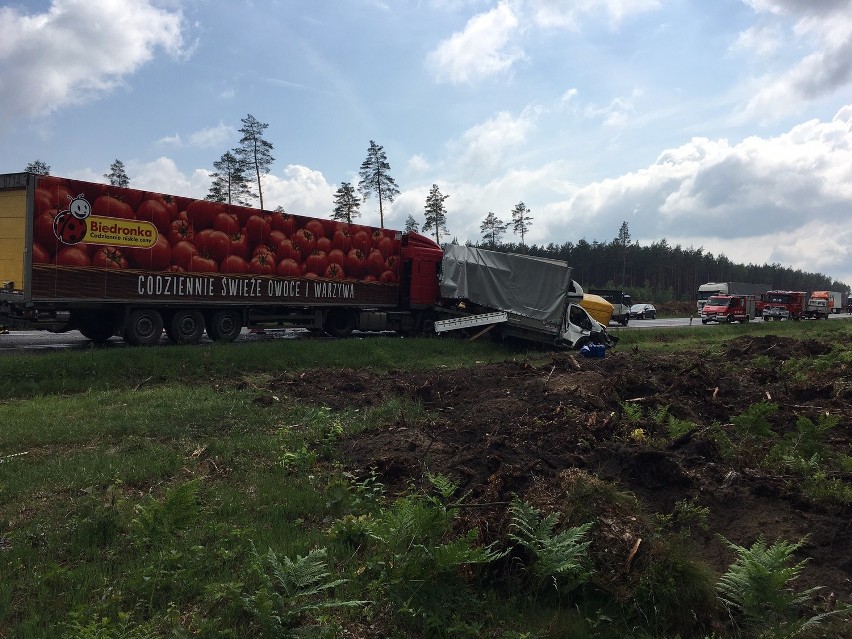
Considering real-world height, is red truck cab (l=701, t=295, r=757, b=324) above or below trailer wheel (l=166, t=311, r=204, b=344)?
above

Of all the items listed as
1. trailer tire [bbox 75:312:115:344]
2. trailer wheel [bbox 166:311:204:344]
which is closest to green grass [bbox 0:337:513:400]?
trailer wheel [bbox 166:311:204:344]

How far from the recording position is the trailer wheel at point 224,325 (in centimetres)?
1909

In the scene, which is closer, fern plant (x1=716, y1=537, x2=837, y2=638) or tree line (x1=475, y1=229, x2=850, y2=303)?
fern plant (x1=716, y1=537, x2=837, y2=638)

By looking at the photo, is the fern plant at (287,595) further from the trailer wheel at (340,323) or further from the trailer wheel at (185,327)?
the trailer wheel at (340,323)

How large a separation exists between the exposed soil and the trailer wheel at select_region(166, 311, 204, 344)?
6.78 metres

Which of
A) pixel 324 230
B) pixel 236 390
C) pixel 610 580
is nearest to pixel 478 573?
pixel 610 580

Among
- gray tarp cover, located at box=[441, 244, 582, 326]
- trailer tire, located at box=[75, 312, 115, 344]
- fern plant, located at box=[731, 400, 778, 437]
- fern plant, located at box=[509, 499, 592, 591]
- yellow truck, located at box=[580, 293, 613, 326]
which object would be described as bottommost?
fern plant, located at box=[509, 499, 592, 591]

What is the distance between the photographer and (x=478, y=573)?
4109 millimetres

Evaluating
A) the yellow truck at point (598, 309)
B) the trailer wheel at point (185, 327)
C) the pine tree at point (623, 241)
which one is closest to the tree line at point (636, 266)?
the pine tree at point (623, 241)

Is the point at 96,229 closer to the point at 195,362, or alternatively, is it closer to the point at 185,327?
the point at 185,327

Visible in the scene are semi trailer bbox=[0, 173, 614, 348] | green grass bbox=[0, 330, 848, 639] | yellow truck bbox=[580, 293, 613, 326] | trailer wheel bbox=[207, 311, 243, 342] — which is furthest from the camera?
yellow truck bbox=[580, 293, 613, 326]

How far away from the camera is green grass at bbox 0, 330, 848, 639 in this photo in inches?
145

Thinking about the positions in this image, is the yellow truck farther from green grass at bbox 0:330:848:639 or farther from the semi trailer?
green grass at bbox 0:330:848:639

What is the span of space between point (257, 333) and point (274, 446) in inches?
625
